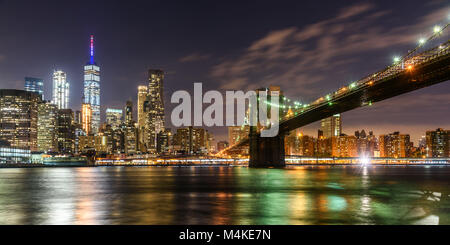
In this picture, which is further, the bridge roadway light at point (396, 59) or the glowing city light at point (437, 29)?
the bridge roadway light at point (396, 59)

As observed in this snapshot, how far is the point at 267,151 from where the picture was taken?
7994 cm

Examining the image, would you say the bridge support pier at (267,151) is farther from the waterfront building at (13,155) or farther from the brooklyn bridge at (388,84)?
the waterfront building at (13,155)

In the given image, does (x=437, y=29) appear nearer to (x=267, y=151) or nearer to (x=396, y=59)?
(x=396, y=59)

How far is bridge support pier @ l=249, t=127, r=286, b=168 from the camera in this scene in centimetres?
7931

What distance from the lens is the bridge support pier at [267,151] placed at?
7931 cm

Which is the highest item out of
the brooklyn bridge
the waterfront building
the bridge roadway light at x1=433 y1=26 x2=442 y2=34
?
the bridge roadway light at x1=433 y1=26 x2=442 y2=34

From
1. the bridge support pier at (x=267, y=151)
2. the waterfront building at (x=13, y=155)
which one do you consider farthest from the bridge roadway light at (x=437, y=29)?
the waterfront building at (x=13, y=155)

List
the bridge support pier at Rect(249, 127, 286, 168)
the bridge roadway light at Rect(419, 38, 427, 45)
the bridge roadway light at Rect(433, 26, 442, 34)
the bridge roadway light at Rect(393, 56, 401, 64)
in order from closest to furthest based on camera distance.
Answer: the bridge roadway light at Rect(433, 26, 442, 34)
the bridge roadway light at Rect(419, 38, 427, 45)
the bridge roadway light at Rect(393, 56, 401, 64)
the bridge support pier at Rect(249, 127, 286, 168)

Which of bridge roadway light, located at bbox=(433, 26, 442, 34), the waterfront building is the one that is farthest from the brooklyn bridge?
the waterfront building

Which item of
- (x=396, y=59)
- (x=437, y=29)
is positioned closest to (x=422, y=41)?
(x=396, y=59)

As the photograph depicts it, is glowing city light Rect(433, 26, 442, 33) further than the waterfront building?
No

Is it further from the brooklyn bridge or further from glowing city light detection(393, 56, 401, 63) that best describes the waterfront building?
glowing city light detection(393, 56, 401, 63)
